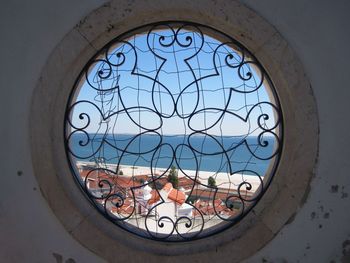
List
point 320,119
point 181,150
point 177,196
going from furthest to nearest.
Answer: point 177,196
point 181,150
point 320,119

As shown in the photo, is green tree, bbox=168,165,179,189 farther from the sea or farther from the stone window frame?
the stone window frame

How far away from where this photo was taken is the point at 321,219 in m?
1.91

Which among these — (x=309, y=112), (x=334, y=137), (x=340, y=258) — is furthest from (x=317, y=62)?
(x=340, y=258)

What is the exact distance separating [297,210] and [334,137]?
1.69 ft

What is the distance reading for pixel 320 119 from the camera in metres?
1.88

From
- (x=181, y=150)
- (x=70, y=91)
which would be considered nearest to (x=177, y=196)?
(x=181, y=150)

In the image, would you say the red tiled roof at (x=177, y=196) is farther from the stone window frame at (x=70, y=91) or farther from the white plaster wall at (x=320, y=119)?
the white plaster wall at (x=320, y=119)

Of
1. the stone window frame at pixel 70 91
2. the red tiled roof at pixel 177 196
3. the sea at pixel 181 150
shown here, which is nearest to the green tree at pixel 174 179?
the red tiled roof at pixel 177 196

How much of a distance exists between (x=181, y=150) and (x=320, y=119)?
2.96 feet

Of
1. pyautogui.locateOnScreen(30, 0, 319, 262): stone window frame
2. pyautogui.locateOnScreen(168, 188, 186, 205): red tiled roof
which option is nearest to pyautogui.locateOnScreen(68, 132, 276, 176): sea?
pyautogui.locateOnScreen(30, 0, 319, 262): stone window frame

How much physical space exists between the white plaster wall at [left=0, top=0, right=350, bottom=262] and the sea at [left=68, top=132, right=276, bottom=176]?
0.37 metres

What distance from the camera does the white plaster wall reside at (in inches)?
73.5

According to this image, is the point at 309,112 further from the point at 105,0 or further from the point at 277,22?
the point at 105,0

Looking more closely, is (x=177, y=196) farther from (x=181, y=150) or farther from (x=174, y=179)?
(x=181, y=150)
